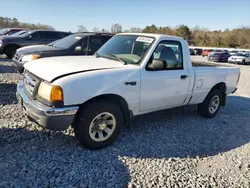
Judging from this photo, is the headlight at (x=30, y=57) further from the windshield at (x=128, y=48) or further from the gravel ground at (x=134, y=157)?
the windshield at (x=128, y=48)

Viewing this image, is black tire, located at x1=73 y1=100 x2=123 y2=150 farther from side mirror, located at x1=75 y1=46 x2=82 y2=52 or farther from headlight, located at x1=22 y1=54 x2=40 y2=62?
side mirror, located at x1=75 y1=46 x2=82 y2=52

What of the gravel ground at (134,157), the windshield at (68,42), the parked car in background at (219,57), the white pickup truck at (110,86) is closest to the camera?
the gravel ground at (134,157)

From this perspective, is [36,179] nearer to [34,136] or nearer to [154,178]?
[34,136]

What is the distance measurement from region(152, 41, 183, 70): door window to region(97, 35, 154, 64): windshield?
231mm

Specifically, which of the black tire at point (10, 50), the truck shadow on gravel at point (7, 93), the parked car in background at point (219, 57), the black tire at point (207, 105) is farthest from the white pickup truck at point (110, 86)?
the parked car in background at point (219, 57)

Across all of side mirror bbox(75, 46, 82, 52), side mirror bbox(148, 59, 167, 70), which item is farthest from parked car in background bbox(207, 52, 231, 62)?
side mirror bbox(148, 59, 167, 70)

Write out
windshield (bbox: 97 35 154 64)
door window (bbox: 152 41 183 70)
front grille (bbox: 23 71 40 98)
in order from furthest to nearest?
1. door window (bbox: 152 41 183 70)
2. windshield (bbox: 97 35 154 64)
3. front grille (bbox: 23 71 40 98)

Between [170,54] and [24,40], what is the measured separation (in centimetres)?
948

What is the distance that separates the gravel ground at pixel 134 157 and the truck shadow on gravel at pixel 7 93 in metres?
0.32

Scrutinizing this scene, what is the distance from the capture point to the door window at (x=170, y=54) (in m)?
4.37

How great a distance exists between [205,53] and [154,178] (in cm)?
4245

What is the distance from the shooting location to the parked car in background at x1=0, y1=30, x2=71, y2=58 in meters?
11.7

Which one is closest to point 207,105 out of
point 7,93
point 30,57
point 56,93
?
point 56,93

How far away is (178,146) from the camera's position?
13.6ft
